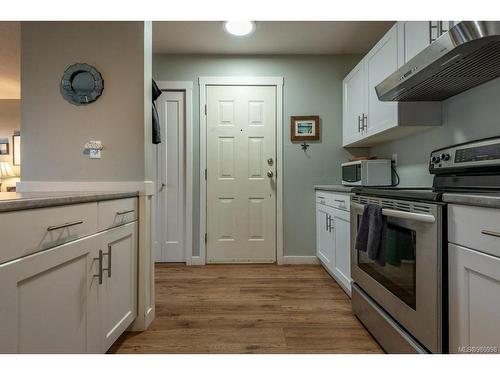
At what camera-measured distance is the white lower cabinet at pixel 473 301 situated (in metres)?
0.93

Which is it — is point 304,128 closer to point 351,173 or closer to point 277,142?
point 277,142

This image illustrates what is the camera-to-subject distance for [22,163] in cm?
174

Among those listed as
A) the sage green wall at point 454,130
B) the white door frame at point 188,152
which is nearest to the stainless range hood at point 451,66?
the sage green wall at point 454,130

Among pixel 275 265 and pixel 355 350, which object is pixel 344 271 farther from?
pixel 275 265

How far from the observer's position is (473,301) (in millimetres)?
1005

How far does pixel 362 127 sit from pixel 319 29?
1.04 meters

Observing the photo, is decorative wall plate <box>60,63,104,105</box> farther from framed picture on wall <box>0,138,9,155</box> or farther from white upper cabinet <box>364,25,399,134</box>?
framed picture on wall <box>0,138,9,155</box>

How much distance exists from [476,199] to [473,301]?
35 cm

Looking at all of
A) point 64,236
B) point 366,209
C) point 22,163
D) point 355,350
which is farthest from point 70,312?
point 366,209

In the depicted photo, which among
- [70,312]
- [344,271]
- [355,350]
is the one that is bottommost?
[355,350]

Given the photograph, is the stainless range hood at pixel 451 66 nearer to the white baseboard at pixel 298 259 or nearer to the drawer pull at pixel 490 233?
the drawer pull at pixel 490 233

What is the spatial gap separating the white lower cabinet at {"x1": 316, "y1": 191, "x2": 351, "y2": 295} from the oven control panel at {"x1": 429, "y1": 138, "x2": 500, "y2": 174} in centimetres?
69

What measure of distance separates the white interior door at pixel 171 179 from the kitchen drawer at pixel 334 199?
60.5 inches

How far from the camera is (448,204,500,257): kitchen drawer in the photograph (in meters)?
0.92
